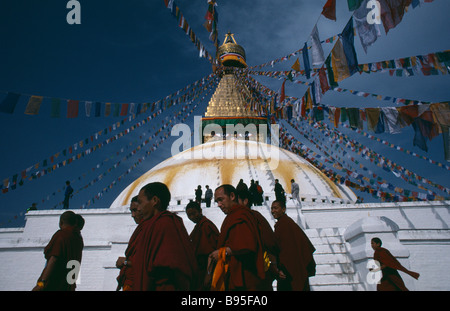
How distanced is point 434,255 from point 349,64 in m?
4.32

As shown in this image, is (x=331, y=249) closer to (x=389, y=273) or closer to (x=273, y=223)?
(x=273, y=223)

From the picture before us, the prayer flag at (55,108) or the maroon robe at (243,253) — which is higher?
the prayer flag at (55,108)

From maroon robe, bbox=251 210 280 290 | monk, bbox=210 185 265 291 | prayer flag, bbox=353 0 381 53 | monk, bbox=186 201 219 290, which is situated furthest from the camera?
prayer flag, bbox=353 0 381 53

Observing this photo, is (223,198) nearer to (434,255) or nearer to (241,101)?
(434,255)

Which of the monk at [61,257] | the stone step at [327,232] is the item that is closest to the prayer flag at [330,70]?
the stone step at [327,232]

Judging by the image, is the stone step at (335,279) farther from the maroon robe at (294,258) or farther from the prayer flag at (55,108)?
the prayer flag at (55,108)

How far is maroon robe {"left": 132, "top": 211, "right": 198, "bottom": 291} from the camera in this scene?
220 cm

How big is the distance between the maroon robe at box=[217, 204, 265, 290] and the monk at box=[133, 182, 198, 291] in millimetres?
441

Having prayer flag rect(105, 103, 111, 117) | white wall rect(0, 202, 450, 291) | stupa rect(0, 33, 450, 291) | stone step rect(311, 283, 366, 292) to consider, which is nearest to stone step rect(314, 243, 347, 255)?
stupa rect(0, 33, 450, 291)

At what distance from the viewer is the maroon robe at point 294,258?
352 centimetres

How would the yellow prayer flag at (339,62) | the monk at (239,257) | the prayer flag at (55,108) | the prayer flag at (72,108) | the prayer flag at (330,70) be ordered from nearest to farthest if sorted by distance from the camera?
the monk at (239,257) → the yellow prayer flag at (339,62) → the prayer flag at (330,70) → the prayer flag at (55,108) → the prayer flag at (72,108)

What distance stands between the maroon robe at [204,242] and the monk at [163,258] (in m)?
0.95

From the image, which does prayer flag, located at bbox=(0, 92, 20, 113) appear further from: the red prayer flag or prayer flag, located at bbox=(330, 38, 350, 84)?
prayer flag, located at bbox=(330, 38, 350, 84)

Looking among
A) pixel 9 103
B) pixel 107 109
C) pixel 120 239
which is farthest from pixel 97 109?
pixel 120 239
